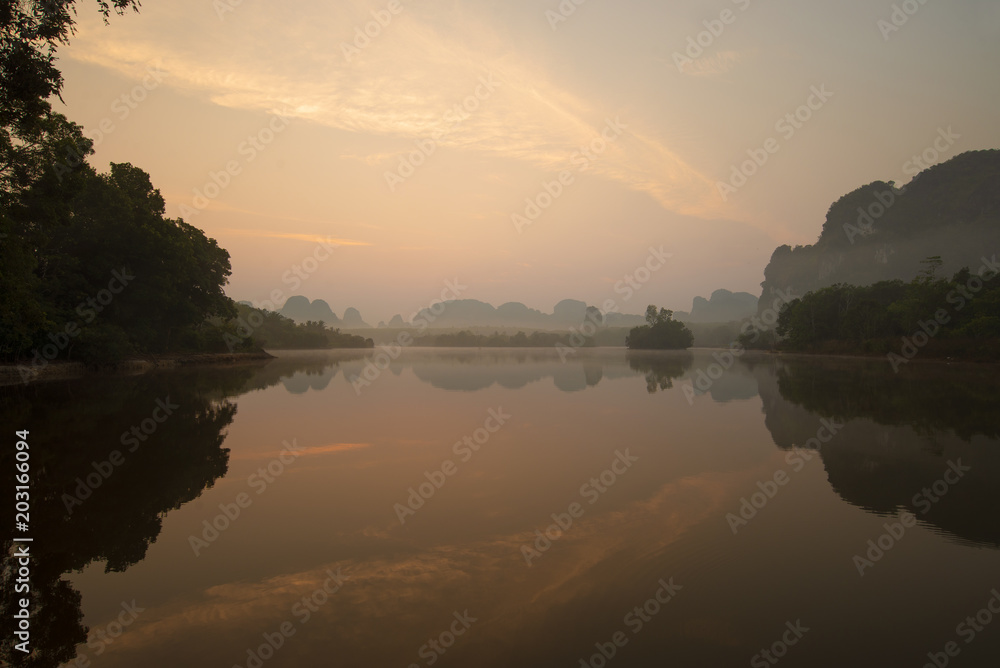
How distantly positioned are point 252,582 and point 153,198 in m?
45.6

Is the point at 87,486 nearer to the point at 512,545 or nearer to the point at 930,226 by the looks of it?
the point at 512,545

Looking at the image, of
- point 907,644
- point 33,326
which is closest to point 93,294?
point 33,326

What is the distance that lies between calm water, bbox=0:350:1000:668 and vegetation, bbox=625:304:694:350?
107 m

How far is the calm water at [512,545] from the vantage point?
4277 mm

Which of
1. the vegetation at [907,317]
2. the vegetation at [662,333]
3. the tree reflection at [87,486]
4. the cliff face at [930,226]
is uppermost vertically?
the cliff face at [930,226]

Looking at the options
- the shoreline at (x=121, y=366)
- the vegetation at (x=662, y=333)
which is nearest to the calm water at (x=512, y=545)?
the shoreline at (x=121, y=366)

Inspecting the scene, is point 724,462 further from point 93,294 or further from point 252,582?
point 93,294

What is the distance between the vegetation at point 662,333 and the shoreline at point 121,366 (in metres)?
91.3

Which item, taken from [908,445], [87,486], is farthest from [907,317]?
[87,486]

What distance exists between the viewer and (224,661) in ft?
13.0

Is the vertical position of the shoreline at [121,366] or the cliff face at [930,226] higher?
the cliff face at [930,226]

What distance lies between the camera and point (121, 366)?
33.7 m

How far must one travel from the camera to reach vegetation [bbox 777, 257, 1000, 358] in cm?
4869

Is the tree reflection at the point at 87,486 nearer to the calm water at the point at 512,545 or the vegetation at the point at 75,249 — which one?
the calm water at the point at 512,545
